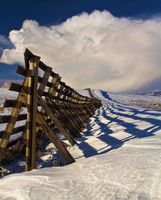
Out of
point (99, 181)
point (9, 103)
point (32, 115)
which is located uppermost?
point (9, 103)

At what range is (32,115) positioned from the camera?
618 cm

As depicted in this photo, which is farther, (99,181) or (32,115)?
(32,115)

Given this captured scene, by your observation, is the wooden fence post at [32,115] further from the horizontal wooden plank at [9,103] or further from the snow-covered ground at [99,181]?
the snow-covered ground at [99,181]

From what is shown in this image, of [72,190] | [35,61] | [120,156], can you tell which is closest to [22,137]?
[35,61]

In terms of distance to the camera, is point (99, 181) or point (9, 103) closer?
point (99, 181)

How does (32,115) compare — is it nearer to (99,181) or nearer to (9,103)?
(9,103)

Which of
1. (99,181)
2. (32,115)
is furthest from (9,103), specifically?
(99,181)

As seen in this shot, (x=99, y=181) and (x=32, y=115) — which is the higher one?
(x=32, y=115)

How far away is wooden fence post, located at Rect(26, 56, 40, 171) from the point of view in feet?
19.9

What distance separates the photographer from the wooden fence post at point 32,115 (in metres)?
6.05

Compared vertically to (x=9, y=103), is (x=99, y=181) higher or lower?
lower

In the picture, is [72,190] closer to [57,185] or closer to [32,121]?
[57,185]

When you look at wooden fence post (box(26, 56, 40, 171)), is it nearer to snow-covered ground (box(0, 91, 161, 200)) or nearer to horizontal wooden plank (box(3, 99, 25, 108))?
horizontal wooden plank (box(3, 99, 25, 108))

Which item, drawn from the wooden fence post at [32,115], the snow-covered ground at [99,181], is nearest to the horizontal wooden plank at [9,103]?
the wooden fence post at [32,115]
